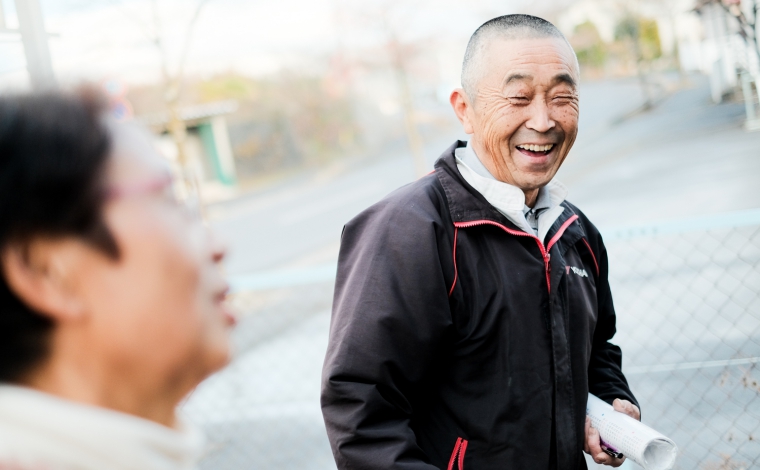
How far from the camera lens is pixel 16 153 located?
0.71 metres

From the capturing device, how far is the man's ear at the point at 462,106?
2.02m

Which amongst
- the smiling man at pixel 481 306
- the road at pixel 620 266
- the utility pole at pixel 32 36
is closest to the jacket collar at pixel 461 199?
the smiling man at pixel 481 306

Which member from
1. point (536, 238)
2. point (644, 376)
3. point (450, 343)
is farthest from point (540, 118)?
point (644, 376)

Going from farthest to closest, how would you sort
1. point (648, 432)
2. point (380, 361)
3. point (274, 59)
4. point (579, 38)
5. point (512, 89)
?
point (274, 59), point (579, 38), point (512, 89), point (648, 432), point (380, 361)

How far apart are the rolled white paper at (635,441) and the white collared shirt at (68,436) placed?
52.2 inches

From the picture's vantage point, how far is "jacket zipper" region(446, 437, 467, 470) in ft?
5.52

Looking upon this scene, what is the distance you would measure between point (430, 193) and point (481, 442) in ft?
2.21

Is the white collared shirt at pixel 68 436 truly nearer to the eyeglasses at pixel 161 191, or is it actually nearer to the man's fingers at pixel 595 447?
the eyeglasses at pixel 161 191

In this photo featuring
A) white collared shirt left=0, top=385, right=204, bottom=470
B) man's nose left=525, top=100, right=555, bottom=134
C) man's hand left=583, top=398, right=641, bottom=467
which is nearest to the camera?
white collared shirt left=0, top=385, right=204, bottom=470

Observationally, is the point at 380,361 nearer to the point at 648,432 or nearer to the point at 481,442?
the point at 481,442

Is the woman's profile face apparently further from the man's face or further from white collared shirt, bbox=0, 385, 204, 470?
the man's face

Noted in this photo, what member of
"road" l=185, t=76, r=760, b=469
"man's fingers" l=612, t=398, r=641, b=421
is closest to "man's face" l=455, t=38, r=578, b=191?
"man's fingers" l=612, t=398, r=641, b=421

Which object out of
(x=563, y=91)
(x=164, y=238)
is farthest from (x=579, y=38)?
(x=164, y=238)

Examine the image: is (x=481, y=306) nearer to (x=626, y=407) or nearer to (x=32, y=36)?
(x=626, y=407)
